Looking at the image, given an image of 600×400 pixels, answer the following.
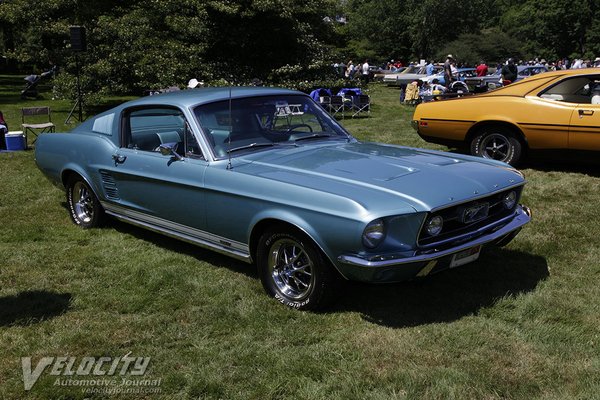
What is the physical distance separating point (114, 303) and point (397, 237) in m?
2.13

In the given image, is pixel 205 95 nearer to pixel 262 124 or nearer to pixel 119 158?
pixel 262 124

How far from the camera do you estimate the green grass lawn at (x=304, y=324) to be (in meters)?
3.07

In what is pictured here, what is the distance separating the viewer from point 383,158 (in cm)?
440

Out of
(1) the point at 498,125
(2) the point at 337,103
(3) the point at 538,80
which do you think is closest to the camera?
(3) the point at 538,80

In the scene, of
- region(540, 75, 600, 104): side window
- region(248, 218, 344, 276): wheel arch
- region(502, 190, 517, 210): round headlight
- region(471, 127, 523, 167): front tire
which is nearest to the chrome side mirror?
region(248, 218, 344, 276): wheel arch

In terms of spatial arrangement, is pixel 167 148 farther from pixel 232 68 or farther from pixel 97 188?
pixel 232 68

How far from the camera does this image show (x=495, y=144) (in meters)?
8.09

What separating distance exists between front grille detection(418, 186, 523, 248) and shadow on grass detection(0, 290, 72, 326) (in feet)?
8.52

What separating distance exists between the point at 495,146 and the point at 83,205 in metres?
5.45

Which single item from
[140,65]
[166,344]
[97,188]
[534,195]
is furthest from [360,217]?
[140,65]

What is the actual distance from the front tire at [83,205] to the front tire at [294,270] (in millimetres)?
2498

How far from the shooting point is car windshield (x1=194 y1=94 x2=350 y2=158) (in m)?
4.55

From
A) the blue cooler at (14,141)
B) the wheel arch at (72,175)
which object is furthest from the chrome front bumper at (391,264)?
the blue cooler at (14,141)

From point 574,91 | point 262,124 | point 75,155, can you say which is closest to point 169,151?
point 262,124
